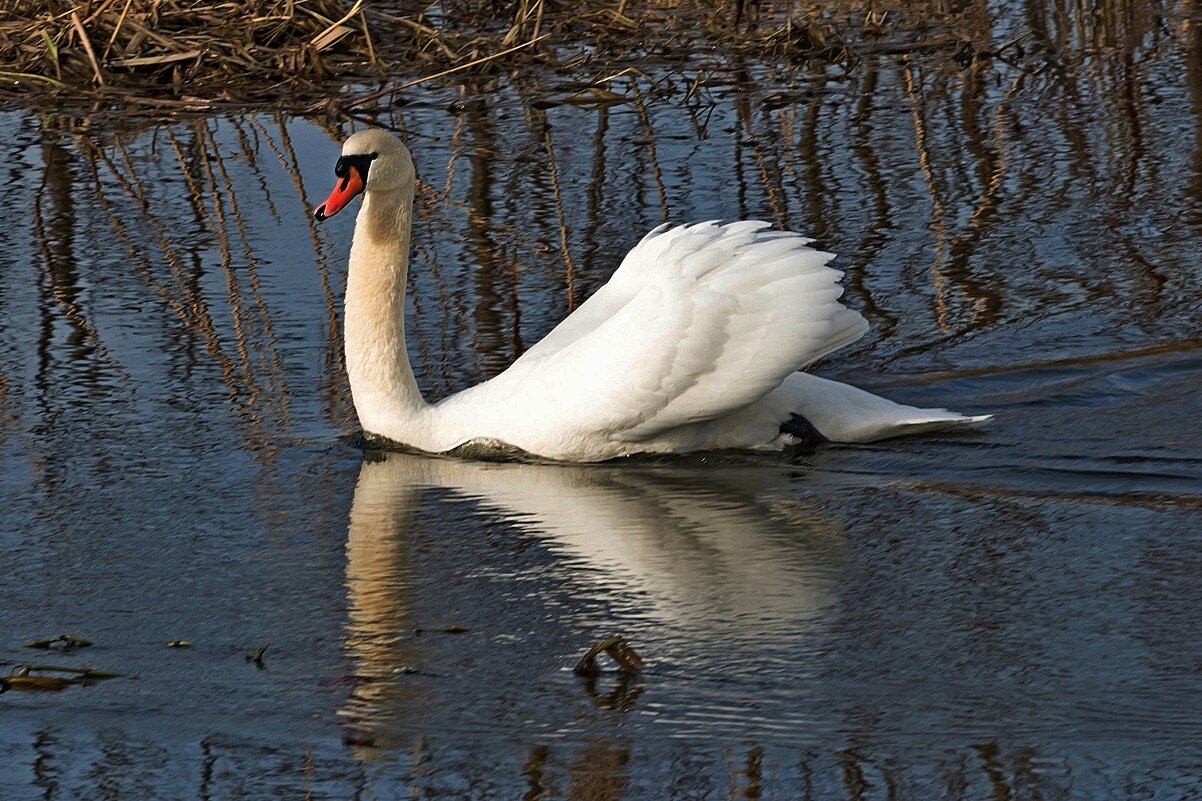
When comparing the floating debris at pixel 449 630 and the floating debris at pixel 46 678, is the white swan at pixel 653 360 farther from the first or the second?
the floating debris at pixel 46 678

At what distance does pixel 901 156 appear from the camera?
918 centimetres

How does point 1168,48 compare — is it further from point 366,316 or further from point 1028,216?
point 366,316

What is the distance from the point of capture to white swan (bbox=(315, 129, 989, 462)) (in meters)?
5.76

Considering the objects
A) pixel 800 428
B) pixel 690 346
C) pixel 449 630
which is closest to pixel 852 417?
pixel 800 428

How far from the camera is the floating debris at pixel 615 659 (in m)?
4.14

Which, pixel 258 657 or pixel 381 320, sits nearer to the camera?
pixel 258 657

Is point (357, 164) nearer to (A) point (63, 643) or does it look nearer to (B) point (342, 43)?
(A) point (63, 643)

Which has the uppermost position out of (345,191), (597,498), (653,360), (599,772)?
(345,191)

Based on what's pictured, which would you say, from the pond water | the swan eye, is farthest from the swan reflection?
the swan eye

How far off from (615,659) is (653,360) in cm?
172

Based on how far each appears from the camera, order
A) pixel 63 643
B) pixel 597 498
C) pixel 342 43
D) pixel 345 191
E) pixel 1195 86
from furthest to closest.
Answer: pixel 342 43, pixel 1195 86, pixel 345 191, pixel 597 498, pixel 63 643

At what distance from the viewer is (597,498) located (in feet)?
18.3

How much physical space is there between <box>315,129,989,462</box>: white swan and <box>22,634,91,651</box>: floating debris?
178 cm

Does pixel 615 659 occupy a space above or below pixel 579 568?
below
